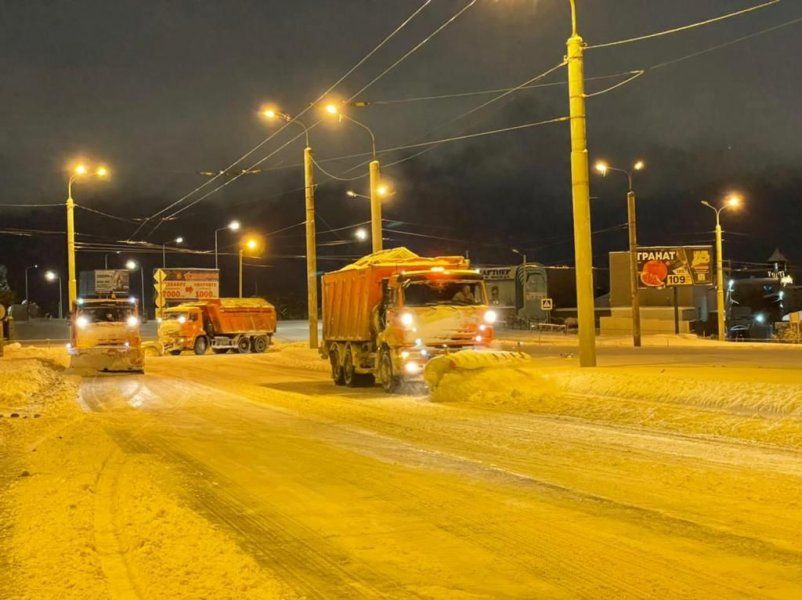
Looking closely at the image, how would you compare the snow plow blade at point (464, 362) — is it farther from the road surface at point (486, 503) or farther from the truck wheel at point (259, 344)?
the truck wheel at point (259, 344)

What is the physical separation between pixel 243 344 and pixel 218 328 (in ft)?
5.48

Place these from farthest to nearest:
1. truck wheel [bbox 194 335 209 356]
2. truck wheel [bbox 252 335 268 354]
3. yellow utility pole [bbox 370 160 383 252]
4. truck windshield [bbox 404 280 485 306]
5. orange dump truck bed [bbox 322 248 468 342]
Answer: truck wheel [bbox 252 335 268 354] → truck wheel [bbox 194 335 209 356] → yellow utility pole [bbox 370 160 383 252] → orange dump truck bed [bbox 322 248 468 342] → truck windshield [bbox 404 280 485 306]

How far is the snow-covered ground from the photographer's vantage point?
624 cm

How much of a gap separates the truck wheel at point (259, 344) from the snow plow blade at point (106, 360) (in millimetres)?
18024

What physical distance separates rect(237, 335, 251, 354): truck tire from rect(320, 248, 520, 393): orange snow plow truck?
26.6 metres

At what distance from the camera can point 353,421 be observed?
15734mm

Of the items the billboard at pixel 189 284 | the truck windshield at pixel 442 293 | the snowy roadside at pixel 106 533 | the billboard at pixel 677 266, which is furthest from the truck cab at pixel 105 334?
the billboard at pixel 677 266

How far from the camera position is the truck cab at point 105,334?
31.1 m

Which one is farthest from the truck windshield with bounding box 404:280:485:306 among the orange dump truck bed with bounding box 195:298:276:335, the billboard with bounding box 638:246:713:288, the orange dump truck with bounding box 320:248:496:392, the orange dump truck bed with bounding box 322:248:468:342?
the billboard with bounding box 638:246:713:288

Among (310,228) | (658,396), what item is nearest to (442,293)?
(658,396)

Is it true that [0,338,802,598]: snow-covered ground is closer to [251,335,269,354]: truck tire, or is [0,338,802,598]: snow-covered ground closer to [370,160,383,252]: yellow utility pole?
[370,160,383,252]: yellow utility pole

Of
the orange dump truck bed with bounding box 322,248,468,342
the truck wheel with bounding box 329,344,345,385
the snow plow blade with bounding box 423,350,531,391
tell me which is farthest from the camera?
the truck wheel with bounding box 329,344,345,385

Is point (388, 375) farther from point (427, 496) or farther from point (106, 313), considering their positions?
point (106, 313)

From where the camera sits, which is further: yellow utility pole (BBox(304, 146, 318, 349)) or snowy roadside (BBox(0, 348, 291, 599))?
yellow utility pole (BBox(304, 146, 318, 349))
